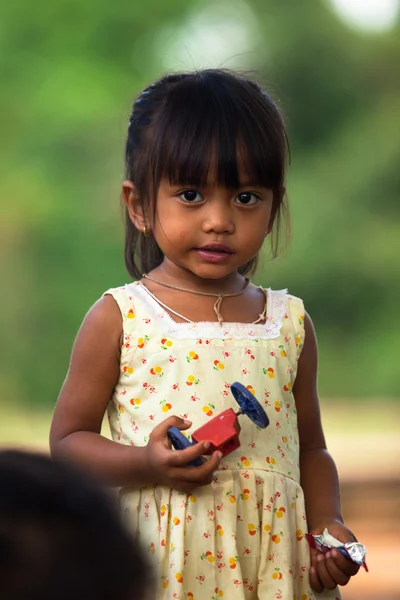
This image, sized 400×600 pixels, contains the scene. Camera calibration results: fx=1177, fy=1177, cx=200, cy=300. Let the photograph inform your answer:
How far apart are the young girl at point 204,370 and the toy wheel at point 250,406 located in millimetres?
109

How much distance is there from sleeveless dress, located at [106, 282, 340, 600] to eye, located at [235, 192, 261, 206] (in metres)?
0.21

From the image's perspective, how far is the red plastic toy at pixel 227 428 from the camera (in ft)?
5.91

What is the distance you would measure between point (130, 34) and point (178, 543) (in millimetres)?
6170

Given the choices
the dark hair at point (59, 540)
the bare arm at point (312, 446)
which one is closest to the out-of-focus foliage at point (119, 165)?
the bare arm at point (312, 446)

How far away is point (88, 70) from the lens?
7500mm

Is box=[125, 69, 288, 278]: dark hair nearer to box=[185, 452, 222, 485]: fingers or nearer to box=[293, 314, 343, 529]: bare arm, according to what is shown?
box=[293, 314, 343, 529]: bare arm

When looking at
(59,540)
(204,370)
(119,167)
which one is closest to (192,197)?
(204,370)

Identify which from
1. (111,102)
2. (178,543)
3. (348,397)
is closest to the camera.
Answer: (178,543)

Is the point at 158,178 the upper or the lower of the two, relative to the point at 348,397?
upper

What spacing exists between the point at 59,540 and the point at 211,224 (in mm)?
1109

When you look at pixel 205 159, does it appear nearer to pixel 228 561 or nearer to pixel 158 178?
pixel 158 178

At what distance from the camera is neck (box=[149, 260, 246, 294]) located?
6.87ft

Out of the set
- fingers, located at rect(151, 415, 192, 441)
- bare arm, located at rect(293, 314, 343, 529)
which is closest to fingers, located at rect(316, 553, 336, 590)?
bare arm, located at rect(293, 314, 343, 529)

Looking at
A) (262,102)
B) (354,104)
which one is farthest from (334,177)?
(262,102)
